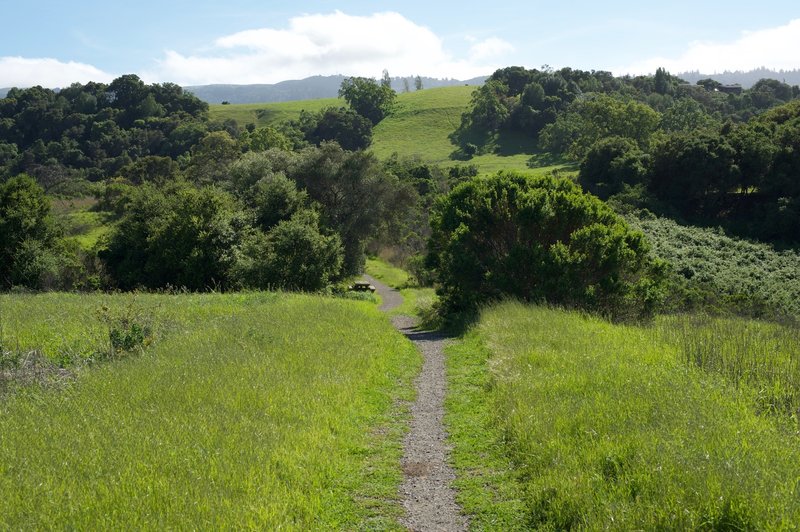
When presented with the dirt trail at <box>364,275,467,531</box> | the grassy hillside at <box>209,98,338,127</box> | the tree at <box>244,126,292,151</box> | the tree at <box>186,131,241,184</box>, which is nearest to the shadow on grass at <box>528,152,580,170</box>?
the tree at <box>244,126,292,151</box>

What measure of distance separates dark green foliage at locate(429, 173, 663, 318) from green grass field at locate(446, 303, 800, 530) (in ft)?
34.9

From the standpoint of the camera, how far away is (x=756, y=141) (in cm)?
6475

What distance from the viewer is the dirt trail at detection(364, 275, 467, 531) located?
7.30 meters

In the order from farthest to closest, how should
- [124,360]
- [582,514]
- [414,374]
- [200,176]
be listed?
[200,176], [414,374], [124,360], [582,514]

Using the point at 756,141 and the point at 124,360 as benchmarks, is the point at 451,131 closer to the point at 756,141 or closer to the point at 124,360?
the point at 756,141

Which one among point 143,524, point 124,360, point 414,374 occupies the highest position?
point 143,524

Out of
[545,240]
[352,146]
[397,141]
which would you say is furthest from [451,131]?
[545,240]

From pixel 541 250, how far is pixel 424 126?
375 ft

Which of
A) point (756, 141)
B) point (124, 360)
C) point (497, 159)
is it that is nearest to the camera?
point (124, 360)

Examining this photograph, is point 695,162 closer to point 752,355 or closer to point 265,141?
point 752,355

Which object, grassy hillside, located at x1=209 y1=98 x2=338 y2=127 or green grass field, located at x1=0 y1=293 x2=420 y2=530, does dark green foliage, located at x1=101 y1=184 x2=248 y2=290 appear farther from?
grassy hillside, located at x1=209 y1=98 x2=338 y2=127

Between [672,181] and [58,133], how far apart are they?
108 meters

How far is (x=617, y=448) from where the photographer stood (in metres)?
7.71

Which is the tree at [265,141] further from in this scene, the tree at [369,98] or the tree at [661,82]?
the tree at [661,82]
